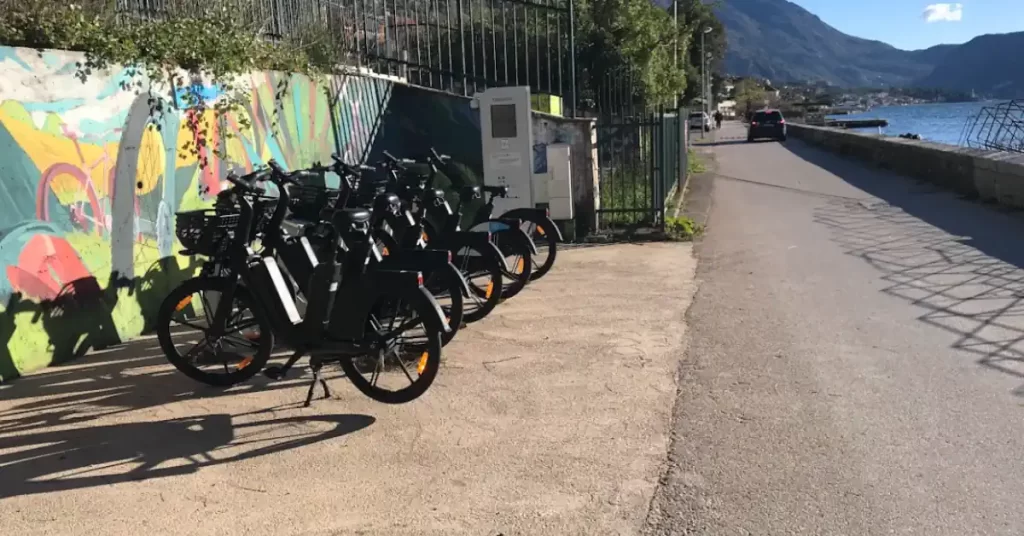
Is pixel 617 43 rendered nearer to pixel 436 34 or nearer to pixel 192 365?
pixel 436 34

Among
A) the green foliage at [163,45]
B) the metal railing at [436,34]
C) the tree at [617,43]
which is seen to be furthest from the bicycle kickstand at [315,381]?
the tree at [617,43]

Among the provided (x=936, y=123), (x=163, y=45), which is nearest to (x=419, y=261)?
(x=163, y=45)

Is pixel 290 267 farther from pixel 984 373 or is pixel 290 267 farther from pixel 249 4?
pixel 249 4

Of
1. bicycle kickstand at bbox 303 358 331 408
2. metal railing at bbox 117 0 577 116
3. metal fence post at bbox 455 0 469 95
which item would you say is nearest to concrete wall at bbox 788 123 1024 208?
metal railing at bbox 117 0 577 116

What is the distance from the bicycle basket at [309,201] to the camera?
6.43m

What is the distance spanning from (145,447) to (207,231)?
60.4 inches

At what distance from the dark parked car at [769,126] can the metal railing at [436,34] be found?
3048 cm

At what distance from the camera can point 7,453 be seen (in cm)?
434

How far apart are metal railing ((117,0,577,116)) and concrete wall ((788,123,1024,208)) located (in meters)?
6.68

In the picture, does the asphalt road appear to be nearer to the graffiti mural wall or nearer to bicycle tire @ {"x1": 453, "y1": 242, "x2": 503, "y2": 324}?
bicycle tire @ {"x1": 453, "y1": 242, "x2": 503, "y2": 324}

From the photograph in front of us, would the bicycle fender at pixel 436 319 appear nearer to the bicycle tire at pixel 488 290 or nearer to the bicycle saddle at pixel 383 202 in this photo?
the bicycle saddle at pixel 383 202

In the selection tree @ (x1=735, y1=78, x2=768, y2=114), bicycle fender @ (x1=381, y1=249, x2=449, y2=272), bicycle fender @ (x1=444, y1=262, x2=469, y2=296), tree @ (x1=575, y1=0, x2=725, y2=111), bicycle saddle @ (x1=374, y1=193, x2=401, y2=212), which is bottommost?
bicycle fender @ (x1=444, y1=262, x2=469, y2=296)

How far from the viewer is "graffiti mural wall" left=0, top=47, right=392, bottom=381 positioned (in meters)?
5.41

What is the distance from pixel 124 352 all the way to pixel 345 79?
4.82m
